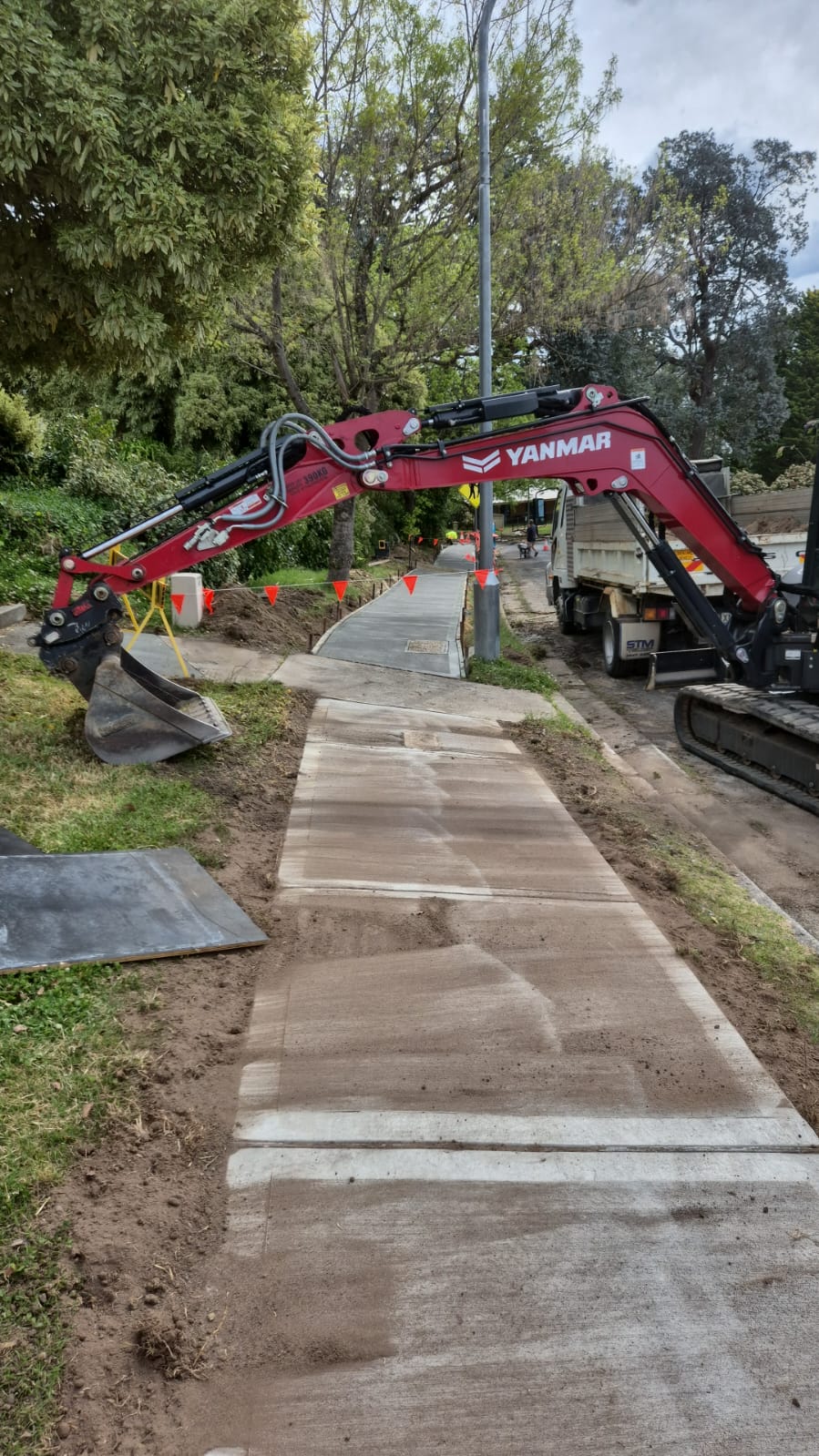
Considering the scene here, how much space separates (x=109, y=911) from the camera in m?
4.52

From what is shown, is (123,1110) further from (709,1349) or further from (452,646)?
(452,646)

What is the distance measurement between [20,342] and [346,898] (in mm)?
5540

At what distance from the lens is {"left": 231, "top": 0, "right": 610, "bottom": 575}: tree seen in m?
13.5

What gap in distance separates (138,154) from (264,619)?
6791 mm

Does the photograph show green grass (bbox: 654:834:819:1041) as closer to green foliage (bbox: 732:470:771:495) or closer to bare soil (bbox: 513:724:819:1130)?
bare soil (bbox: 513:724:819:1130)

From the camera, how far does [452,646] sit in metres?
13.5

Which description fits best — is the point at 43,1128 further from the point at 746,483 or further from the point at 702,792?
the point at 746,483

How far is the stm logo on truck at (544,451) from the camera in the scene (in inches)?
287

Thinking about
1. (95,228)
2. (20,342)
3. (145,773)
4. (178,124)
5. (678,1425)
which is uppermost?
(178,124)

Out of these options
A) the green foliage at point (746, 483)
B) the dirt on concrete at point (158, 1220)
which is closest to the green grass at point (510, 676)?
the dirt on concrete at point (158, 1220)

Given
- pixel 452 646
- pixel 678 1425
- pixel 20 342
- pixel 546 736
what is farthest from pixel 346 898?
pixel 452 646

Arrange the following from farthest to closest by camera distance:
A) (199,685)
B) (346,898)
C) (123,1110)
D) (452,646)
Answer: (452,646) < (199,685) < (346,898) < (123,1110)

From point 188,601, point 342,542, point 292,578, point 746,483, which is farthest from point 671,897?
point 746,483

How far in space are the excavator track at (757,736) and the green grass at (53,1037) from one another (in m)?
4.57
